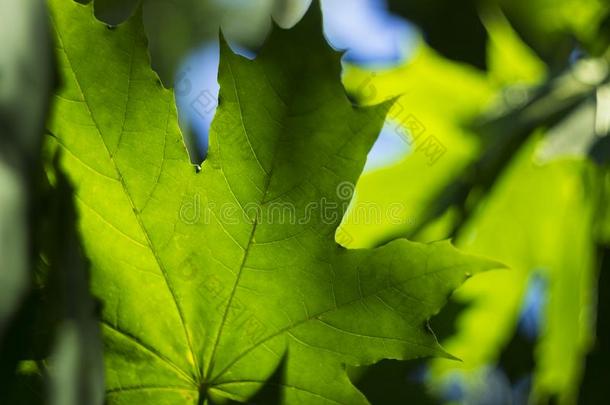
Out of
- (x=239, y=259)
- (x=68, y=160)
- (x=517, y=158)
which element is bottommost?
(x=517, y=158)

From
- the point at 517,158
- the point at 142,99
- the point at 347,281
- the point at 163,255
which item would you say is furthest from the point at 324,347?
the point at 517,158

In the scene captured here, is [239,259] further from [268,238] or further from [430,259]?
[430,259]

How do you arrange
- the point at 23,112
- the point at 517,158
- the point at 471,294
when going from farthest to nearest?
the point at 517,158, the point at 471,294, the point at 23,112

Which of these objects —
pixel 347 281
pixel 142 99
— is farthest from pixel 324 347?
pixel 142 99

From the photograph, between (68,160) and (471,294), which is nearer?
(68,160)

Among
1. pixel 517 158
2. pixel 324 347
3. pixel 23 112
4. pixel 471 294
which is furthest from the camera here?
pixel 517 158

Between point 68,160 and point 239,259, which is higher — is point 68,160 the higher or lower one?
the higher one
